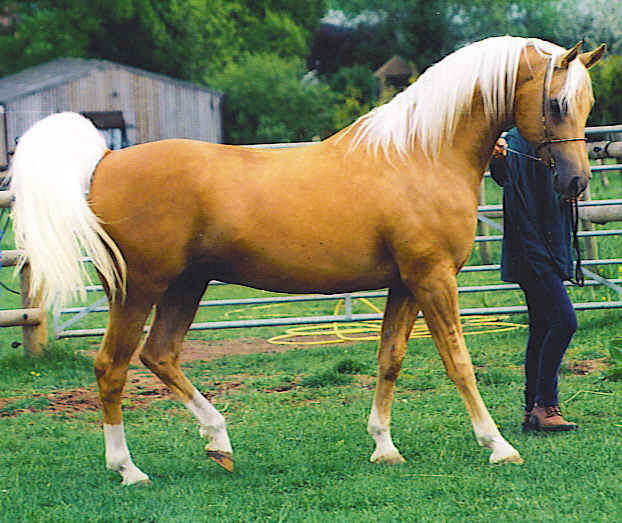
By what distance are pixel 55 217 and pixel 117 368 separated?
760 millimetres

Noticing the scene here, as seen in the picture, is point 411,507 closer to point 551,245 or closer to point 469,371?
point 469,371

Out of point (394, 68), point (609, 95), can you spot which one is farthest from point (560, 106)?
point (394, 68)

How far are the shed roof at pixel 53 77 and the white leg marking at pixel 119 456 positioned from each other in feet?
90.9

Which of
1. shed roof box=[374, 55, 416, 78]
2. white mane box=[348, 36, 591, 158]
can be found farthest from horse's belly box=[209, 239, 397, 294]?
shed roof box=[374, 55, 416, 78]

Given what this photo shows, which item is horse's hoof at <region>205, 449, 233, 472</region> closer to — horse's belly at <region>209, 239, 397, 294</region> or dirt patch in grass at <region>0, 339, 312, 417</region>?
horse's belly at <region>209, 239, 397, 294</region>

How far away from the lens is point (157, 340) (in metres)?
3.93

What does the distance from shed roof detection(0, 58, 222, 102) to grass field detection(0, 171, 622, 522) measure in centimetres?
2601

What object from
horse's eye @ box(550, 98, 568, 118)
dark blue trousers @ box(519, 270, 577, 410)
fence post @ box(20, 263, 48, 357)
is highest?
horse's eye @ box(550, 98, 568, 118)

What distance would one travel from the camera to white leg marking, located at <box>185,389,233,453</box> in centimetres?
386

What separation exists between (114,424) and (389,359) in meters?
1.39

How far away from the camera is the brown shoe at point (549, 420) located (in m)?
4.23

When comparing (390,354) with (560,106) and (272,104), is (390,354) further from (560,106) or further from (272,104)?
(272,104)

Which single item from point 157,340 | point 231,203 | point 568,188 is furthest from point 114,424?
point 568,188

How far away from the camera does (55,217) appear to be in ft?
11.3
